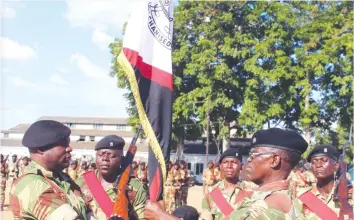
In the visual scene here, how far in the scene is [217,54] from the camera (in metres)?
30.6

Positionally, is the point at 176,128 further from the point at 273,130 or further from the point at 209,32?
the point at 273,130

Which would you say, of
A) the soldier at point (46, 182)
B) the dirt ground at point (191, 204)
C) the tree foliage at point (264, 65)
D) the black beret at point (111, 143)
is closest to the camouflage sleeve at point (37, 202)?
the soldier at point (46, 182)

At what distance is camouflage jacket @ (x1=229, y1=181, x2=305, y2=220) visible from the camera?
9.33 feet

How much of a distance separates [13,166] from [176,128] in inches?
543

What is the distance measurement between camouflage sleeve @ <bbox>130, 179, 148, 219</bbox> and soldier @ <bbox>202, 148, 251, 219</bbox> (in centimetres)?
109

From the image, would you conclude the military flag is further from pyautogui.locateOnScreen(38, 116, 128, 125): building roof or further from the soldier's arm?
pyautogui.locateOnScreen(38, 116, 128, 125): building roof

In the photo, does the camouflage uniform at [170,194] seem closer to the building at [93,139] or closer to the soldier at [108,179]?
the soldier at [108,179]

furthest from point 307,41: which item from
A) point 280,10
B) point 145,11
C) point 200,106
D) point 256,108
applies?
point 145,11

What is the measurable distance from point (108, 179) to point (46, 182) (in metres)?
2.02

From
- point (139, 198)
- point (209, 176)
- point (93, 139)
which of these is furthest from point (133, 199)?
point (93, 139)

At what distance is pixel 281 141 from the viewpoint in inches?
123

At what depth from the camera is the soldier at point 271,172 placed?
2891mm

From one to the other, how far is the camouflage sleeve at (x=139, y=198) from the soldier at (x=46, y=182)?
1.29 metres

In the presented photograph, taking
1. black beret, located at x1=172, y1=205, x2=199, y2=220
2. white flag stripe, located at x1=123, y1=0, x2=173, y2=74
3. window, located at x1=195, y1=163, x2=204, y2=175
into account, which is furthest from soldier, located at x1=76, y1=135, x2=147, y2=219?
window, located at x1=195, y1=163, x2=204, y2=175
